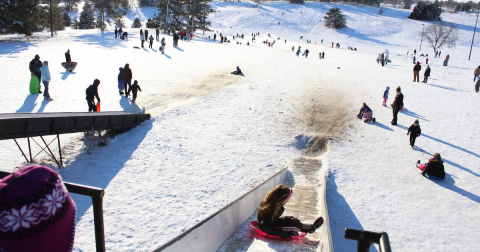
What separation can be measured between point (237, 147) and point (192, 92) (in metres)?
7.32

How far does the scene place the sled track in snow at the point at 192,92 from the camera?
16.5 m

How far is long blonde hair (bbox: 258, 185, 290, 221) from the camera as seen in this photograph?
5.86 metres

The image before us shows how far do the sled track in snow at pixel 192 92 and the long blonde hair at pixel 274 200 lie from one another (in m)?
10.5

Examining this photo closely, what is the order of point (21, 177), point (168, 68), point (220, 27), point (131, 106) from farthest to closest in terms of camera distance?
point (220, 27)
point (168, 68)
point (131, 106)
point (21, 177)

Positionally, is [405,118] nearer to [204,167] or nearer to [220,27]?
[204,167]

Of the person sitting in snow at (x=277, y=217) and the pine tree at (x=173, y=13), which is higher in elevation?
the pine tree at (x=173, y=13)

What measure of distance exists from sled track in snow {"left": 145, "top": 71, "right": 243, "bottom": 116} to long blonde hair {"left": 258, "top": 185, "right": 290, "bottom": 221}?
10.5 metres

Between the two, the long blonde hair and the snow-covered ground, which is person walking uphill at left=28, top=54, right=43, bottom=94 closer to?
the snow-covered ground

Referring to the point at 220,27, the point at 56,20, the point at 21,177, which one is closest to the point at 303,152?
the point at 21,177

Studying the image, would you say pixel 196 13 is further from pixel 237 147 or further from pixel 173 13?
pixel 237 147

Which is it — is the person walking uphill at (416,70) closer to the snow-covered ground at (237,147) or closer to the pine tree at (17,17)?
the snow-covered ground at (237,147)

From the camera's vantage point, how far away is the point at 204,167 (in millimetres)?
11156

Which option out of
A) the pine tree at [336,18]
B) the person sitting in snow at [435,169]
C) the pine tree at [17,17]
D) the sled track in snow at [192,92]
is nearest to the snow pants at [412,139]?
the person sitting in snow at [435,169]

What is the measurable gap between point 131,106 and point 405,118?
13717 mm
